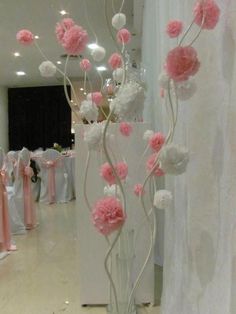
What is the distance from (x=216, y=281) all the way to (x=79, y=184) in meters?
1.43

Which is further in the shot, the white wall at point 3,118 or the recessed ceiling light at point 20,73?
the white wall at point 3,118

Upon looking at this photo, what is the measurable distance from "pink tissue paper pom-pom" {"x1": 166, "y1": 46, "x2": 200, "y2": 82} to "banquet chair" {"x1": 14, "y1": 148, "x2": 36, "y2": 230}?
12.3 feet

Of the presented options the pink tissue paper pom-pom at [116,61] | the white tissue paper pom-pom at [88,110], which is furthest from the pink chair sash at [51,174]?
the white tissue paper pom-pom at [88,110]

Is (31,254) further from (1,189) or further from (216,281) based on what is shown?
(216,281)

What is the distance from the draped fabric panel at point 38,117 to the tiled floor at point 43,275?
7.70 m

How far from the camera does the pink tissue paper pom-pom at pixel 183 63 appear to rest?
0.91 metres

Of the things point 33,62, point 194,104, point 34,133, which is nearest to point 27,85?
point 34,133

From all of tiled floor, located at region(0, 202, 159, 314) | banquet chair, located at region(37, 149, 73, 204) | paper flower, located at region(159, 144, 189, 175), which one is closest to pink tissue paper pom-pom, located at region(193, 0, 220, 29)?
paper flower, located at region(159, 144, 189, 175)

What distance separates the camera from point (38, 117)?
39.3ft

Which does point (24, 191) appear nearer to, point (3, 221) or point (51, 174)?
point (3, 221)

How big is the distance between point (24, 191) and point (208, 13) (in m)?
3.94

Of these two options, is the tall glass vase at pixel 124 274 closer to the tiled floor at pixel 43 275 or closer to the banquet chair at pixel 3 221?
the tiled floor at pixel 43 275

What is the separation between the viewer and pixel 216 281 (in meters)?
0.98

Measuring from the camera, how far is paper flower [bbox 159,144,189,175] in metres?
0.98
